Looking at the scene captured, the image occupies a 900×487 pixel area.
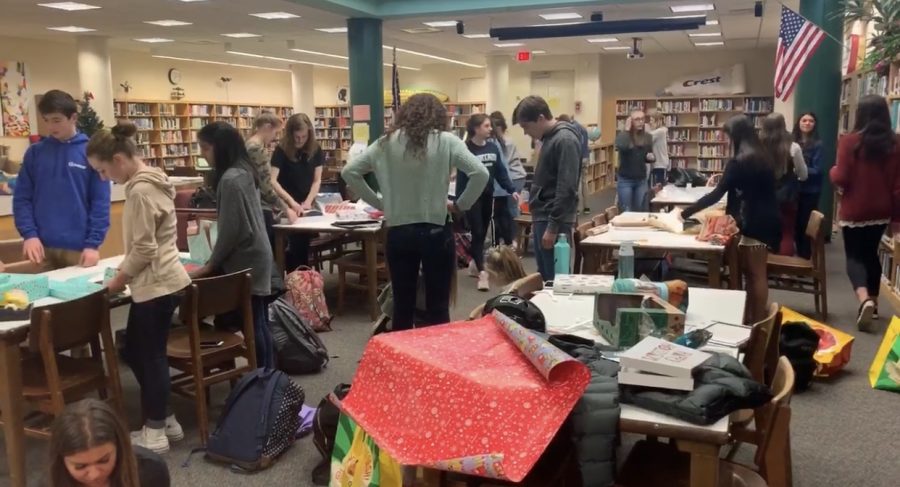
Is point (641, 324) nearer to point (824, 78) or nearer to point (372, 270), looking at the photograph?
point (372, 270)

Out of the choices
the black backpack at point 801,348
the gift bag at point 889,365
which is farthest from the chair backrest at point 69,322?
the gift bag at point 889,365

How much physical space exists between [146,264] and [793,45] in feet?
19.1

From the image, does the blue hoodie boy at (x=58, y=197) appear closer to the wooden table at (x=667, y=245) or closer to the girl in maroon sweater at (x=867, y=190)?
the wooden table at (x=667, y=245)

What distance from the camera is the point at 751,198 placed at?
4793mm

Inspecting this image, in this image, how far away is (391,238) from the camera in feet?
11.6

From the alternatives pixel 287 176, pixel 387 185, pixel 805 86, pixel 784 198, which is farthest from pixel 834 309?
pixel 287 176

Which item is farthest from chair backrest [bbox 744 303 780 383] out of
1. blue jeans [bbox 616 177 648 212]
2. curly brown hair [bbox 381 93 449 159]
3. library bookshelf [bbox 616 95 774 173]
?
library bookshelf [bbox 616 95 774 173]

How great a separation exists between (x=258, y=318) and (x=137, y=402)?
81 cm

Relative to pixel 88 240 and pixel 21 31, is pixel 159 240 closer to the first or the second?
pixel 88 240

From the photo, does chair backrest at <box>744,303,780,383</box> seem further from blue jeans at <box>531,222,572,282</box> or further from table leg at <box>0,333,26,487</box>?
table leg at <box>0,333,26,487</box>

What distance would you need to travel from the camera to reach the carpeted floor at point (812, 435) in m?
3.01

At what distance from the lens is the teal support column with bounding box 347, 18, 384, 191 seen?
952cm

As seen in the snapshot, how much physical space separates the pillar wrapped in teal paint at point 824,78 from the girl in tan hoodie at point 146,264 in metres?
6.89

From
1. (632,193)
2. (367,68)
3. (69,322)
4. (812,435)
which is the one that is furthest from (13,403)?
(367,68)
